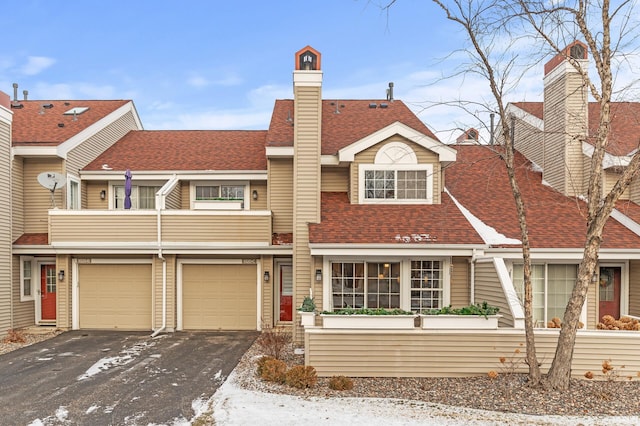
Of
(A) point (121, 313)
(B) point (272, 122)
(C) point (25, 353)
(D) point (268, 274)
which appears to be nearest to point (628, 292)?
(D) point (268, 274)

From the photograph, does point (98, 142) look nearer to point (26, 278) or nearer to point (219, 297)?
point (26, 278)

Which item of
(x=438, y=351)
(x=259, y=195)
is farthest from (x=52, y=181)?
(x=438, y=351)

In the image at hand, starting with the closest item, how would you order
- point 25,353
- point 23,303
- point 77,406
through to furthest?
point 77,406 < point 25,353 < point 23,303

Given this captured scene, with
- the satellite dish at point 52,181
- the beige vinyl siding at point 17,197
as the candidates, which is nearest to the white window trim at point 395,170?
the satellite dish at point 52,181

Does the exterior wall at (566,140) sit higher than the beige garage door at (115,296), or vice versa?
the exterior wall at (566,140)

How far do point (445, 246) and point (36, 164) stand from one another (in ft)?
41.2

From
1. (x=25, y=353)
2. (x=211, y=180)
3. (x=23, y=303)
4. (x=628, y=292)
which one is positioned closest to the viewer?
(x=25, y=353)

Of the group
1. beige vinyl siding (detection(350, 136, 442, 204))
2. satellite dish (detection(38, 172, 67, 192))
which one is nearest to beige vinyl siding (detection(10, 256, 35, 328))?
satellite dish (detection(38, 172, 67, 192))

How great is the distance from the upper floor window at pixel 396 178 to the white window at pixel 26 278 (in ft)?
34.4

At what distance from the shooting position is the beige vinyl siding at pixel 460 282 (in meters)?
11.8

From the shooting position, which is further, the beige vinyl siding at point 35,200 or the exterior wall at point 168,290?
the beige vinyl siding at point 35,200

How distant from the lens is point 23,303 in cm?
1351

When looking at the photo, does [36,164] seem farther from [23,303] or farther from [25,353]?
[25,353]

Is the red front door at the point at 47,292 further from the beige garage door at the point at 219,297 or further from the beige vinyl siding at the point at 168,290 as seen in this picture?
the beige garage door at the point at 219,297
